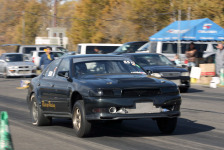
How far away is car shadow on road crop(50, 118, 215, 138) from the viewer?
893 centimetres

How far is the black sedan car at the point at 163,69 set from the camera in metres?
17.6

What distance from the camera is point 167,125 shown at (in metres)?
8.84

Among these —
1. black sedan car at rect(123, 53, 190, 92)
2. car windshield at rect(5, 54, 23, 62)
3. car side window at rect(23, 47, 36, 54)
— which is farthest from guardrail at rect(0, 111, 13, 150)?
car side window at rect(23, 47, 36, 54)

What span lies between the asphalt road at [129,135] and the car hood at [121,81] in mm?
868

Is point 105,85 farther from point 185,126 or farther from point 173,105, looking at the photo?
point 185,126

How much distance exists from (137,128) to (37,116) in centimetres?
215

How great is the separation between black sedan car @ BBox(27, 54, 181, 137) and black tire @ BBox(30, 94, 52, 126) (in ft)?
0.42

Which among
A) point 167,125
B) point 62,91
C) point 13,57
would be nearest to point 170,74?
point 167,125

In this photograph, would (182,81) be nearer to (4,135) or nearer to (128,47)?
(4,135)

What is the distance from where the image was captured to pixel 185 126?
991 cm

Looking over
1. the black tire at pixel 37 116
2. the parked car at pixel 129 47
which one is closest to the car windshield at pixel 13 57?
the parked car at pixel 129 47

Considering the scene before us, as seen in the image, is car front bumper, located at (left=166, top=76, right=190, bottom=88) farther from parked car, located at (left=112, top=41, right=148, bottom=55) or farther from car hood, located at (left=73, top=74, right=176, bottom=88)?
parked car, located at (left=112, top=41, right=148, bottom=55)

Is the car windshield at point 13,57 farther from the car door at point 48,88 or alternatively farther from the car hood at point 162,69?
Result: the car door at point 48,88

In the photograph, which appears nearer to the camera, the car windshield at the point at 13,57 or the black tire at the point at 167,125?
the black tire at the point at 167,125
